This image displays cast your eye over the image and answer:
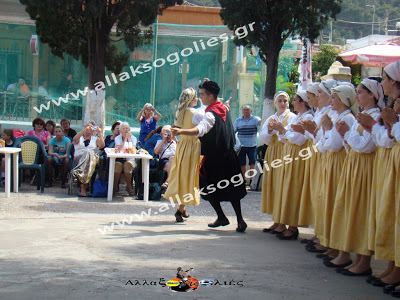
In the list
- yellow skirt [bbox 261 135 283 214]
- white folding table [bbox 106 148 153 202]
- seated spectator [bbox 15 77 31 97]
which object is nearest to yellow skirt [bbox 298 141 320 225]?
yellow skirt [bbox 261 135 283 214]

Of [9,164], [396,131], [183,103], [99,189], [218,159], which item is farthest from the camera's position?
[99,189]

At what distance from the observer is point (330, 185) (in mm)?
6434

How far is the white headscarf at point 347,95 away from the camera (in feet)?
20.9

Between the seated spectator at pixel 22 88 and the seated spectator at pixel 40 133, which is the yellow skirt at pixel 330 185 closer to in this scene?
the seated spectator at pixel 40 133

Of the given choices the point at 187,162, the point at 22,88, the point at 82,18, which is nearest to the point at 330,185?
the point at 187,162

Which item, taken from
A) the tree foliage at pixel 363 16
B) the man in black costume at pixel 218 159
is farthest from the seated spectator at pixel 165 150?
the tree foliage at pixel 363 16

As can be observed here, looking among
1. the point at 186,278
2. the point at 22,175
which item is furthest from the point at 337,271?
the point at 22,175

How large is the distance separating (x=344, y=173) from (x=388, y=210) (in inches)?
33.2

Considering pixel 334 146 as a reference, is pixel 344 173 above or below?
below

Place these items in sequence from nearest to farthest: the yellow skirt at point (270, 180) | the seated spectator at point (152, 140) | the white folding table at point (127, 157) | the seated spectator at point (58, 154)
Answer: the yellow skirt at point (270, 180) < the white folding table at point (127, 157) < the seated spectator at point (152, 140) < the seated spectator at point (58, 154)

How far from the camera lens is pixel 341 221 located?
19.9 ft

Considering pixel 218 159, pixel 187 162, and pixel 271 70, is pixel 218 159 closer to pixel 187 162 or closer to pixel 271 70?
pixel 187 162

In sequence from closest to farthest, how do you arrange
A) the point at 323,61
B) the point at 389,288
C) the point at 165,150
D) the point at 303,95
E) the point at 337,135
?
the point at 389,288, the point at 337,135, the point at 303,95, the point at 165,150, the point at 323,61

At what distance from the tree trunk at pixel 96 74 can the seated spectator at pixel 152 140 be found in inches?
101
